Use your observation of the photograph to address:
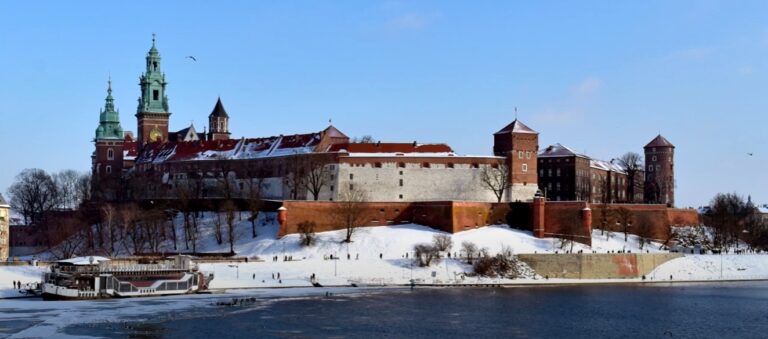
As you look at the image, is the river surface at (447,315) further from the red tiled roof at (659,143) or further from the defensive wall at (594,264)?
the red tiled roof at (659,143)

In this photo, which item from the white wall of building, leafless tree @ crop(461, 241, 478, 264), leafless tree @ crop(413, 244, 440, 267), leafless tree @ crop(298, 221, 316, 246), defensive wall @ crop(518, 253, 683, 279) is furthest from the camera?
the white wall of building

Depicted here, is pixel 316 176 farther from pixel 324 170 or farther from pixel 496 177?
pixel 496 177

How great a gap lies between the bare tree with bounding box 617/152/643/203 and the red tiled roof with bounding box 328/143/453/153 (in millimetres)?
23351

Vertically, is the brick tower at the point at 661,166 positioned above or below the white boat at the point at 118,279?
above

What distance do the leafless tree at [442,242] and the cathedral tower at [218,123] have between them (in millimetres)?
48361

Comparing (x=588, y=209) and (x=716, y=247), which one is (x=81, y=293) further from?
(x=716, y=247)

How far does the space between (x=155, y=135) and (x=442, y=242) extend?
46077mm

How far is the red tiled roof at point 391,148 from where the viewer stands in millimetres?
91688

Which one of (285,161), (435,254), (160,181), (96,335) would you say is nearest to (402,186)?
(285,161)

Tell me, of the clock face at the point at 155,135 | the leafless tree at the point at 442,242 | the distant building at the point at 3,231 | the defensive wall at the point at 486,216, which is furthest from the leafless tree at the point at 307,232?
the clock face at the point at 155,135

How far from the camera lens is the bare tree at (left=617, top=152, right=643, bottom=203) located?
106m

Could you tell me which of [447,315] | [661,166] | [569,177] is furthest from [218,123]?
[447,315]

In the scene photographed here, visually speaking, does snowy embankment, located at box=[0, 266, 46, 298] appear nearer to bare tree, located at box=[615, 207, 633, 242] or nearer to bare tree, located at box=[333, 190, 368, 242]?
bare tree, located at box=[333, 190, 368, 242]

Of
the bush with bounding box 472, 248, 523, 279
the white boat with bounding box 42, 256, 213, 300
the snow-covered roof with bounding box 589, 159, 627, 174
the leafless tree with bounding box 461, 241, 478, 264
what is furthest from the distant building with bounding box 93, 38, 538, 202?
the white boat with bounding box 42, 256, 213, 300
